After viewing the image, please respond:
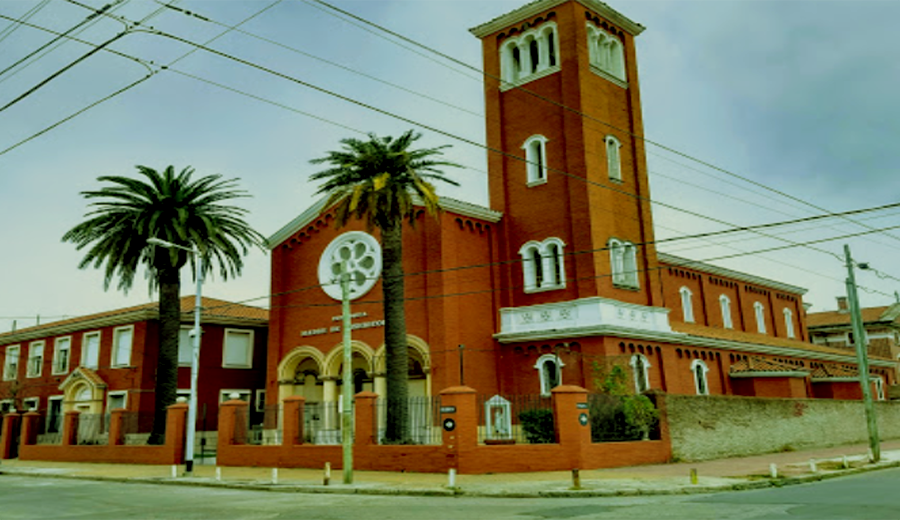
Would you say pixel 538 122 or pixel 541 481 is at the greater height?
Answer: pixel 538 122

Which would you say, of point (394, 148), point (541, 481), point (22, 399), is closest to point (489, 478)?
point (541, 481)

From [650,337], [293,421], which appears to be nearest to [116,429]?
[293,421]

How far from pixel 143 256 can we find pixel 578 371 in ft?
65.6

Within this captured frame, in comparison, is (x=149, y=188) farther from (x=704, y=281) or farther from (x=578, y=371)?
(x=704, y=281)

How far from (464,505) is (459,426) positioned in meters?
6.79

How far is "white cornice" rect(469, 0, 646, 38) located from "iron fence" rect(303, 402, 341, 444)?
61.9ft

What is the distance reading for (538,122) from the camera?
33719mm

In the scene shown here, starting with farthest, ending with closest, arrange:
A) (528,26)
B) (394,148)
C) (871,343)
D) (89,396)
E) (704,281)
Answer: (871,343)
(704,281)
(89,396)
(528,26)
(394,148)

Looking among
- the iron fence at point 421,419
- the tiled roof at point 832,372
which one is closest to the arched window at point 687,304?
the tiled roof at point 832,372

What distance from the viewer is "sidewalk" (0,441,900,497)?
17141 millimetres

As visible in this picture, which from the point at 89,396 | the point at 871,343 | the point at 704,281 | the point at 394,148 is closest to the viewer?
the point at 394,148

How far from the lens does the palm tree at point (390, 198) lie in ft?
84.5

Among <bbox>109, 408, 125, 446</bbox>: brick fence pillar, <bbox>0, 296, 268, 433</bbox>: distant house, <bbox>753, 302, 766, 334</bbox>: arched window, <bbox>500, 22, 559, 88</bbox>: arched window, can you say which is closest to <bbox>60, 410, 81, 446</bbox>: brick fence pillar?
<bbox>0, 296, 268, 433</bbox>: distant house

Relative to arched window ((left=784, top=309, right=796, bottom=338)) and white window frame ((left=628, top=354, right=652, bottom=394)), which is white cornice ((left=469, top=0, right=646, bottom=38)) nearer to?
white window frame ((left=628, top=354, right=652, bottom=394))
